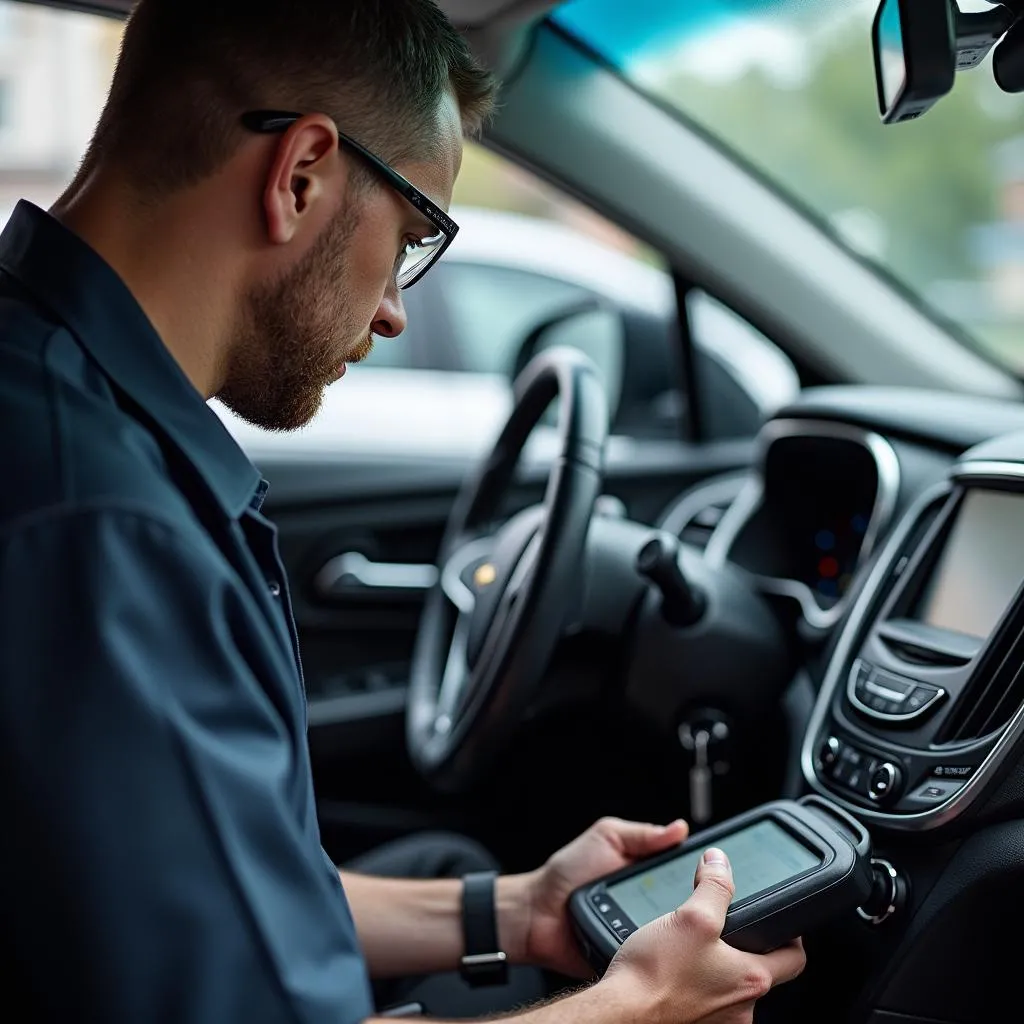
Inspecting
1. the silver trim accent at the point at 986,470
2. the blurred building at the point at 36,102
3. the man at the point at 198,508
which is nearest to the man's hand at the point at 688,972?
the man at the point at 198,508

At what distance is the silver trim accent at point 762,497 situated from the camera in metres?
1.71

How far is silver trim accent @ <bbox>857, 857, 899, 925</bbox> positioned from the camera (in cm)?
133

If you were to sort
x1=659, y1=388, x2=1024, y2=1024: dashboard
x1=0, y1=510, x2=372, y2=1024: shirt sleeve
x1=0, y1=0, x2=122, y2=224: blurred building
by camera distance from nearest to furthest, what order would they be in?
x1=0, y1=510, x2=372, y2=1024: shirt sleeve < x1=659, y1=388, x2=1024, y2=1024: dashboard < x1=0, y1=0, x2=122, y2=224: blurred building

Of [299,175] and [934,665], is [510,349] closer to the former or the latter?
[934,665]

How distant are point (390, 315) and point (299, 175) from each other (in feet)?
0.69

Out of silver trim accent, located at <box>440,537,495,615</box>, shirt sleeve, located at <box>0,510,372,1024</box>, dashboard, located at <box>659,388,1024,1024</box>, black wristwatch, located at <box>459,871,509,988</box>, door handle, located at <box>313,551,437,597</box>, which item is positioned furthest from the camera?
door handle, located at <box>313,551,437,597</box>

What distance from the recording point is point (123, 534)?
0.79 m

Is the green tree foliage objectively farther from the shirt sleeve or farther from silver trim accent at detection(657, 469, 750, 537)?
the shirt sleeve

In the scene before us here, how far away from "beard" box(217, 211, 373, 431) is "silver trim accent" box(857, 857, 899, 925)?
2.43 feet

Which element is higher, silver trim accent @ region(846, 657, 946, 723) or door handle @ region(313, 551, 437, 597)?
silver trim accent @ region(846, 657, 946, 723)

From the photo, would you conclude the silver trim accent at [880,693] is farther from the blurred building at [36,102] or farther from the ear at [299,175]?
the blurred building at [36,102]

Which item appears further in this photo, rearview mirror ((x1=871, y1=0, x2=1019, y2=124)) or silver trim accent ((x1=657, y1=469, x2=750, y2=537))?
silver trim accent ((x1=657, y1=469, x2=750, y2=537))

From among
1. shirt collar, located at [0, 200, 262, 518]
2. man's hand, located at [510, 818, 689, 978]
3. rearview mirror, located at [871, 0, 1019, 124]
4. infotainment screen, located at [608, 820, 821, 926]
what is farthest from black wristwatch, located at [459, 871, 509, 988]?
rearview mirror, located at [871, 0, 1019, 124]

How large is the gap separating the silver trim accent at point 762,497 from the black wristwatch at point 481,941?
59cm
